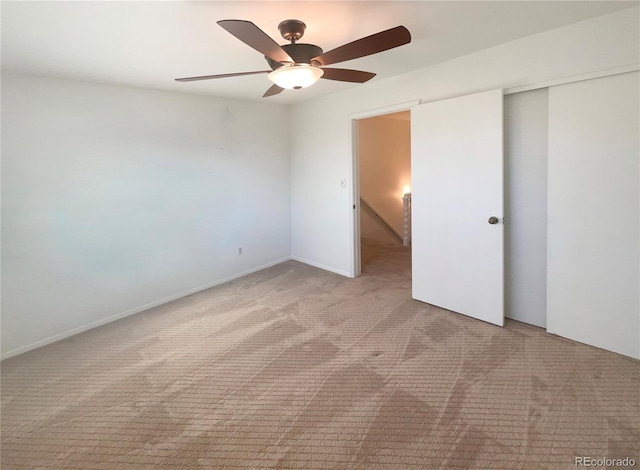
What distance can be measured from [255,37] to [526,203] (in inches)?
93.6

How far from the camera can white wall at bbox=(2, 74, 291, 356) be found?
8.57 feet

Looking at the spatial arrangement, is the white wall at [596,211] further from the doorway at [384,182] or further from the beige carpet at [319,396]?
the doorway at [384,182]

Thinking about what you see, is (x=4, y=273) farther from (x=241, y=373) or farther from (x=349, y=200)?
(x=349, y=200)

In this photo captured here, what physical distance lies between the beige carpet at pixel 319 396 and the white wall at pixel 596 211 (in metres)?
0.27

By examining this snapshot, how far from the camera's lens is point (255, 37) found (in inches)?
59.6

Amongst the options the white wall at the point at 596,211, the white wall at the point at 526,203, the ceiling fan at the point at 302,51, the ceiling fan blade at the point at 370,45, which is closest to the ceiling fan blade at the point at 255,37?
the ceiling fan at the point at 302,51

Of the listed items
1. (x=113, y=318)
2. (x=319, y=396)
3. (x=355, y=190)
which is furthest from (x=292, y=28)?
(x=113, y=318)

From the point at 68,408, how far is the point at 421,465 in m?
2.07

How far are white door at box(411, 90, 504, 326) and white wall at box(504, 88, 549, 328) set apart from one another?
17cm

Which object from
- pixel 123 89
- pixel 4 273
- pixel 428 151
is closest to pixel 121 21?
pixel 123 89

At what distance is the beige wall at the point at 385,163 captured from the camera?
5.97 metres

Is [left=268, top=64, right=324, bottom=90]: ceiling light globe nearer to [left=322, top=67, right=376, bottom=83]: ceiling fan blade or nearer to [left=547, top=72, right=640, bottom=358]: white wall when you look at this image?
[left=322, top=67, right=376, bottom=83]: ceiling fan blade

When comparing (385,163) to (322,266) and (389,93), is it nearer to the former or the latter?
(322,266)

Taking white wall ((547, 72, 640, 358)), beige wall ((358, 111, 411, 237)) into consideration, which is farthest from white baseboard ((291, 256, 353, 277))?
white wall ((547, 72, 640, 358))
